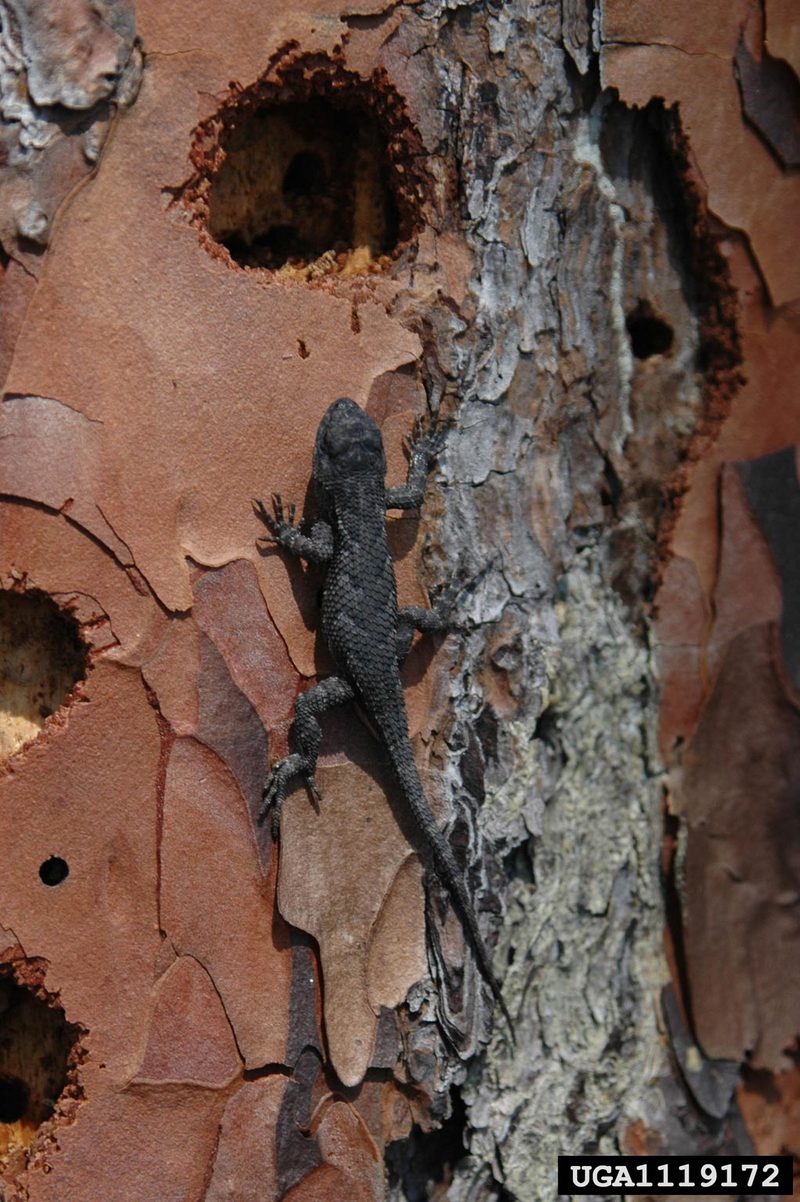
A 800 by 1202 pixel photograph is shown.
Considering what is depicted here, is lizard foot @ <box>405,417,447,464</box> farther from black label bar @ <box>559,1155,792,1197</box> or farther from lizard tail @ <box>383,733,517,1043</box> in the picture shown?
black label bar @ <box>559,1155,792,1197</box>

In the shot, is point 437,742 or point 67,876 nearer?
point 67,876

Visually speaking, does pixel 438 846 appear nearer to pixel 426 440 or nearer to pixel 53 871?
pixel 53 871

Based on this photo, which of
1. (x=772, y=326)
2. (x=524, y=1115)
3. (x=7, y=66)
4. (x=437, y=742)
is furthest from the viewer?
(x=772, y=326)

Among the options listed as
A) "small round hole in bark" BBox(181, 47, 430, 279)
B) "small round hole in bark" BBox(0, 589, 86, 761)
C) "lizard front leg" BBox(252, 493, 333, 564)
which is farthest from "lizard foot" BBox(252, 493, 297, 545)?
"small round hole in bark" BBox(181, 47, 430, 279)

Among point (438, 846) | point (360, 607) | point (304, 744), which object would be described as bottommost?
point (438, 846)

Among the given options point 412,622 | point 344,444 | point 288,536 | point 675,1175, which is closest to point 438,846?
point 412,622

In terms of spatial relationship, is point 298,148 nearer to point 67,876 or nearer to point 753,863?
point 67,876

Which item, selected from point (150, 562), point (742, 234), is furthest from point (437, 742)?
point (742, 234)

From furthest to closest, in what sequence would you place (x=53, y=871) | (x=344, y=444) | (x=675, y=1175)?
1. (x=675, y=1175)
2. (x=344, y=444)
3. (x=53, y=871)
